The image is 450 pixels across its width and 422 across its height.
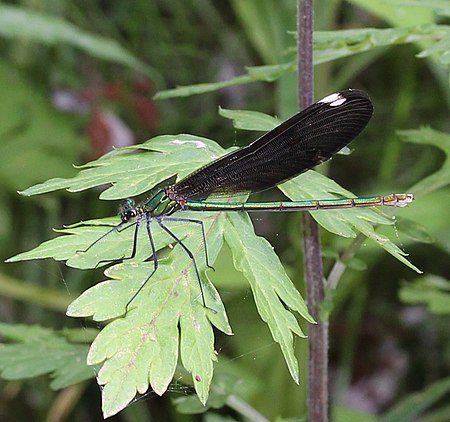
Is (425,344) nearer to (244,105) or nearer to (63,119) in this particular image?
(244,105)

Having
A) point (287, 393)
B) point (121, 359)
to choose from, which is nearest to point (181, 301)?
point (121, 359)

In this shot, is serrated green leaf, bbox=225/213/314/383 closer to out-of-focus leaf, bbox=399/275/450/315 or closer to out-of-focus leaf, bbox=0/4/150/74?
out-of-focus leaf, bbox=399/275/450/315

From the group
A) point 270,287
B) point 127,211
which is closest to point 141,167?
point 127,211

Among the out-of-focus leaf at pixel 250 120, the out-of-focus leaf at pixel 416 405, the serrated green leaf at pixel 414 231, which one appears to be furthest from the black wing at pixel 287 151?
the out-of-focus leaf at pixel 416 405

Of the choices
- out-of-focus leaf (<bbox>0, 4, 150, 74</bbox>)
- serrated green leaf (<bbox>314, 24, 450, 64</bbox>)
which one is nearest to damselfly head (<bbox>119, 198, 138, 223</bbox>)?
serrated green leaf (<bbox>314, 24, 450, 64</bbox>)

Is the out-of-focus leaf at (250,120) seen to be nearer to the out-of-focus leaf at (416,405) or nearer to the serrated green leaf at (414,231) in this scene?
the serrated green leaf at (414,231)
